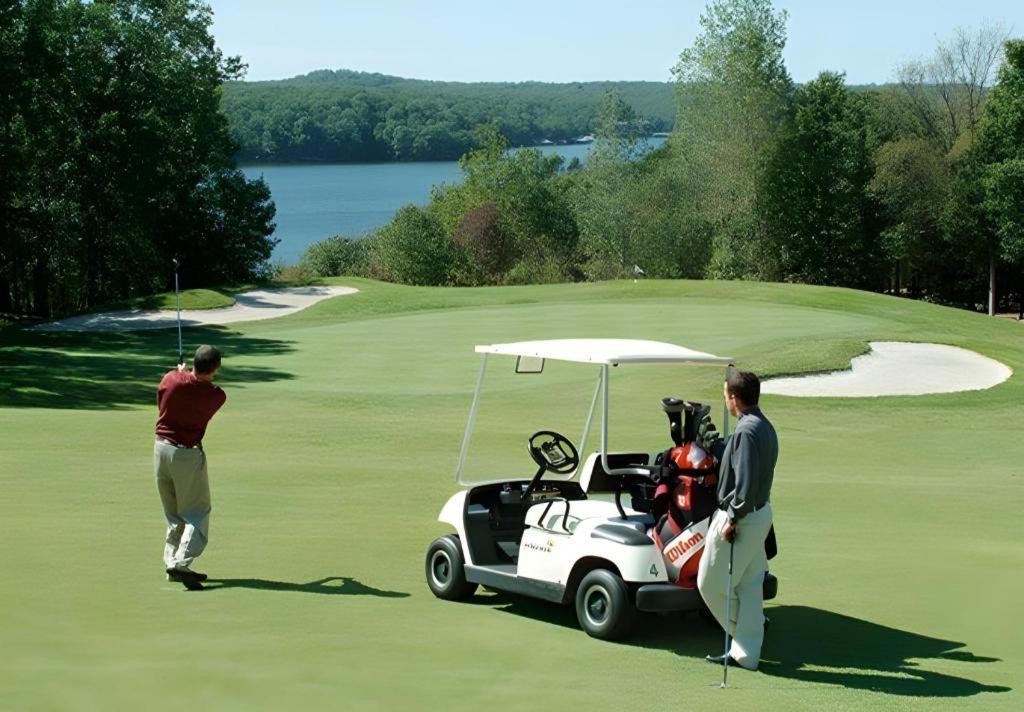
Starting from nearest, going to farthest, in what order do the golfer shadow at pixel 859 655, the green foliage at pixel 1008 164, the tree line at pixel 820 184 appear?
the golfer shadow at pixel 859 655 → the green foliage at pixel 1008 164 → the tree line at pixel 820 184

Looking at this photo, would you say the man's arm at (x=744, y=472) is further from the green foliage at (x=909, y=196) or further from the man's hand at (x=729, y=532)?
the green foliage at (x=909, y=196)

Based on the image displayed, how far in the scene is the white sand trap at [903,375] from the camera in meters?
24.9

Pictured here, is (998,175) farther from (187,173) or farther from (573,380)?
(573,380)

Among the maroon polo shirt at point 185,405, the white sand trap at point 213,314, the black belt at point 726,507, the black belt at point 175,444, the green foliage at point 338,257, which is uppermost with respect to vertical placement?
the maroon polo shirt at point 185,405

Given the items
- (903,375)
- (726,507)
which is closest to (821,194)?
(903,375)

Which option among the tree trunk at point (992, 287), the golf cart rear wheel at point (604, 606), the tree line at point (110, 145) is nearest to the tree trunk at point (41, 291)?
the tree line at point (110, 145)

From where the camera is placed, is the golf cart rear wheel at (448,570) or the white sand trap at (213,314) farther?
the white sand trap at (213,314)

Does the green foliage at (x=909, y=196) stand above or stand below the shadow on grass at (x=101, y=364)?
above

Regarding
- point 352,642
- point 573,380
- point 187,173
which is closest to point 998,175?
point 187,173

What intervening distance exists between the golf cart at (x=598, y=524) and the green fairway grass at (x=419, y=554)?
295mm

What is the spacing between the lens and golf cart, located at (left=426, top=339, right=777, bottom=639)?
845 centimetres

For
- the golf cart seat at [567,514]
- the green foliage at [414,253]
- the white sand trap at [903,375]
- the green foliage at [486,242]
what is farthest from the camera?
the green foliage at [486,242]

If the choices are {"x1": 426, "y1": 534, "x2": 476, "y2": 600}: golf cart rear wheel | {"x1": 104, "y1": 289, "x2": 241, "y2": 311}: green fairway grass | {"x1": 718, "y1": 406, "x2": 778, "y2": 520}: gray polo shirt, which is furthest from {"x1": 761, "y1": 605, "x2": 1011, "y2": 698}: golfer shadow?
{"x1": 104, "y1": 289, "x2": 241, "y2": 311}: green fairway grass

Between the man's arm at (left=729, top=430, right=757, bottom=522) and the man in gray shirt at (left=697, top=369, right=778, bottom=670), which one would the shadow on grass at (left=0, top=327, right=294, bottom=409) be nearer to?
the man in gray shirt at (left=697, top=369, right=778, bottom=670)
